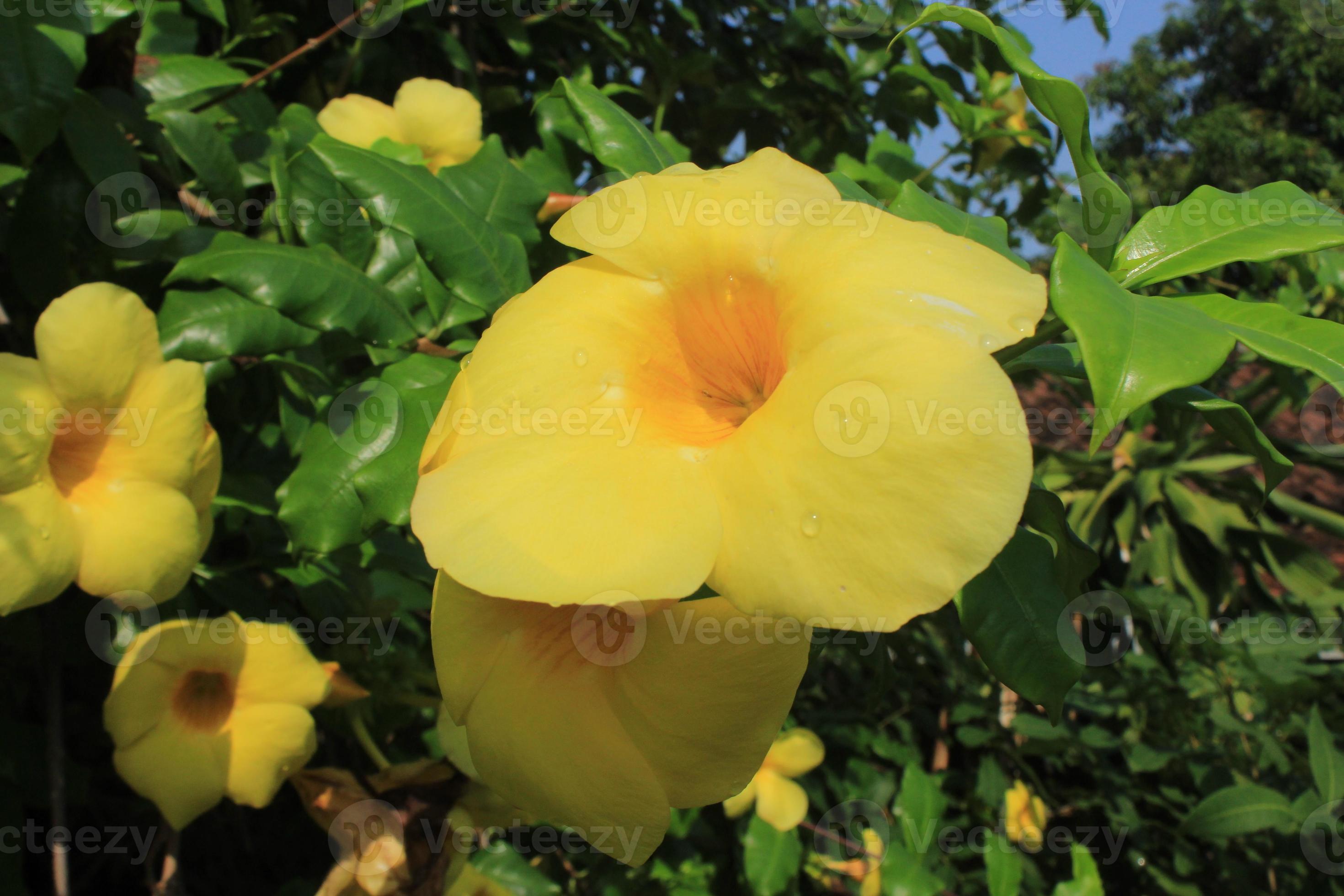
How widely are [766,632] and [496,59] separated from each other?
7.07 ft

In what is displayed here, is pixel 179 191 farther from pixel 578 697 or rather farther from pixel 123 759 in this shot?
pixel 578 697

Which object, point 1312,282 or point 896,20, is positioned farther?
point 1312,282

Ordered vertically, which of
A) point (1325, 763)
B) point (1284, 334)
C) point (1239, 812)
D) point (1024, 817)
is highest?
point (1284, 334)

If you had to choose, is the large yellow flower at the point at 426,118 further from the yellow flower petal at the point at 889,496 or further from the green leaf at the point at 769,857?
the green leaf at the point at 769,857

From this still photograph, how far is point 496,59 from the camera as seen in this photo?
2293 mm

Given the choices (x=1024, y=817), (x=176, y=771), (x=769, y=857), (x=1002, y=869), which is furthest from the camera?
(x=1024, y=817)

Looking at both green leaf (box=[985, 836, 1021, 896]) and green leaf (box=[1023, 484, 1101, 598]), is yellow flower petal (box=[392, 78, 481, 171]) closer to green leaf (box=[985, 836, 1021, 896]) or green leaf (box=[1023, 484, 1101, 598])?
green leaf (box=[1023, 484, 1101, 598])

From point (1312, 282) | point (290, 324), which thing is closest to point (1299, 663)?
point (1312, 282)

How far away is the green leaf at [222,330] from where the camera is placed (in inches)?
41.8

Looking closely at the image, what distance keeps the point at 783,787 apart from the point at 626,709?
5.16 feet

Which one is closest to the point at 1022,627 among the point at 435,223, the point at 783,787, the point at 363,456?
the point at 363,456

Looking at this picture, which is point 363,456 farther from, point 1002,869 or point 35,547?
point 1002,869

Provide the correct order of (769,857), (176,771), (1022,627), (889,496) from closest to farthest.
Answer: (889,496)
(1022,627)
(176,771)
(769,857)

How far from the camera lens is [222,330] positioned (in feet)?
3.49
